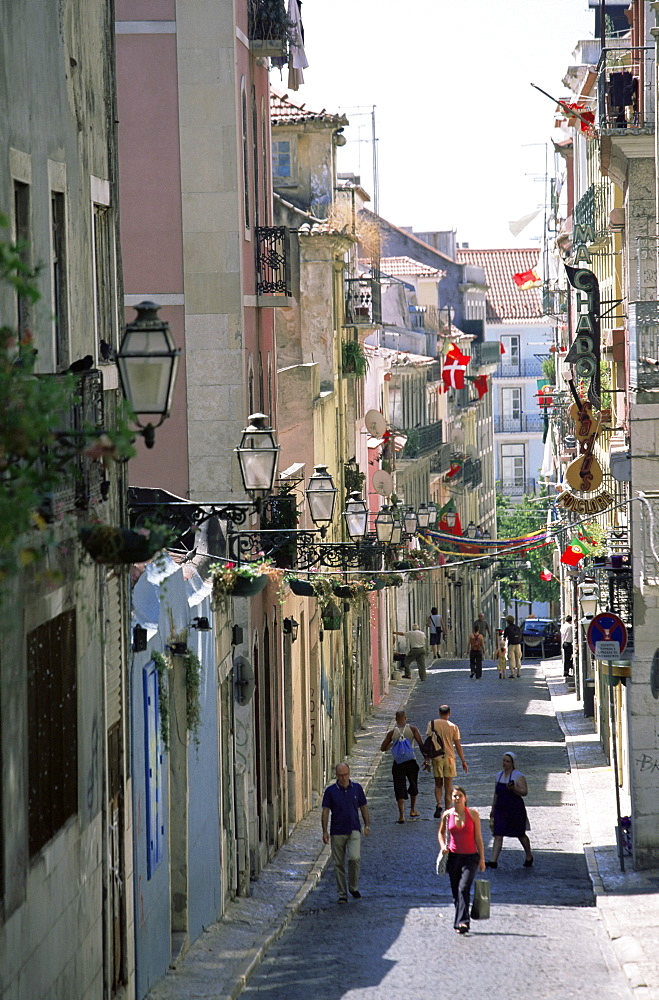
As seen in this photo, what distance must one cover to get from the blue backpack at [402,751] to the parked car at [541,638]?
117ft

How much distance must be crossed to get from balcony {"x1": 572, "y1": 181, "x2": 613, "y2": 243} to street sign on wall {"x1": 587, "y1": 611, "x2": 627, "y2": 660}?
1465 cm

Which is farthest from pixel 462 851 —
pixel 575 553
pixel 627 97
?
pixel 575 553

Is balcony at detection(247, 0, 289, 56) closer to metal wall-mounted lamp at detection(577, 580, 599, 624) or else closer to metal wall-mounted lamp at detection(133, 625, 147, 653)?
metal wall-mounted lamp at detection(577, 580, 599, 624)

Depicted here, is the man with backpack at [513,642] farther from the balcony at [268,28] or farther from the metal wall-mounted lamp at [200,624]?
the metal wall-mounted lamp at [200,624]

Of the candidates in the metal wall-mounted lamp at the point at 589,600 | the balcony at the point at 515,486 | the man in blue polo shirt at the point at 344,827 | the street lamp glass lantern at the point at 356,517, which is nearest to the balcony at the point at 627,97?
the street lamp glass lantern at the point at 356,517

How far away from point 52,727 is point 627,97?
18309 mm

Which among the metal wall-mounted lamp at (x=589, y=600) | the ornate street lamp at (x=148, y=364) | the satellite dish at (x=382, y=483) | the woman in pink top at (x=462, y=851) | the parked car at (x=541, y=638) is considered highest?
the ornate street lamp at (x=148, y=364)

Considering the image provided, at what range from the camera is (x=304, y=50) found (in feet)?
79.2

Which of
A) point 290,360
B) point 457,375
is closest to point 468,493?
point 457,375

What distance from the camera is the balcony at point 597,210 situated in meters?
33.2

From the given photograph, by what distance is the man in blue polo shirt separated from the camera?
58.2 feet

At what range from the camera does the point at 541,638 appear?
59531mm

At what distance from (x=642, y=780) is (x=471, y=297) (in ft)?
240

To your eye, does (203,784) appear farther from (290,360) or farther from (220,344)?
(290,360)
